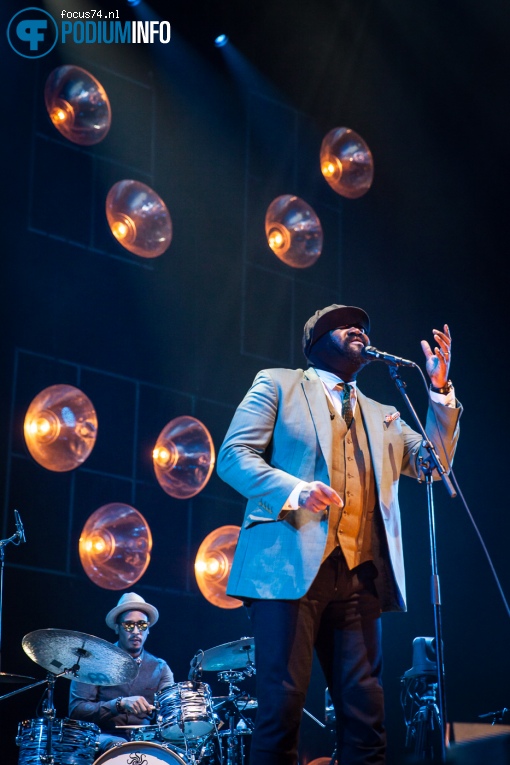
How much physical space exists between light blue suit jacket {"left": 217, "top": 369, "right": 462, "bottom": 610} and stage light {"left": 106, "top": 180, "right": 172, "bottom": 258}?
374cm

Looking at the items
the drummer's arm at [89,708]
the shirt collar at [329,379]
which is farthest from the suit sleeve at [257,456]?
the drummer's arm at [89,708]

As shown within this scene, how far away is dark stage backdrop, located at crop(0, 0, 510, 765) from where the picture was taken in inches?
246

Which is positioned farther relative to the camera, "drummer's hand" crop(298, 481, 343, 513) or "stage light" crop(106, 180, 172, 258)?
"stage light" crop(106, 180, 172, 258)

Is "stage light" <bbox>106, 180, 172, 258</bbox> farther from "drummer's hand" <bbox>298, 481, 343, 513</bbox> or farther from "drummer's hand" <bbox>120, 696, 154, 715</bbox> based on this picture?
"drummer's hand" <bbox>298, 481, 343, 513</bbox>

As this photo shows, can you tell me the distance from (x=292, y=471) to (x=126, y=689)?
11.6 ft

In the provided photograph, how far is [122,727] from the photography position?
17.2 feet

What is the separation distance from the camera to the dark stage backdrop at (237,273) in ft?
20.5

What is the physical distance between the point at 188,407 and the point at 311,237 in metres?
1.90

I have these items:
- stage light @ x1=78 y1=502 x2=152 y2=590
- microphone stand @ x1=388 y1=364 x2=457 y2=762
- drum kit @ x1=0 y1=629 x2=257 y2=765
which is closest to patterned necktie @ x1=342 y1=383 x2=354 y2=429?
microphone stand @ x1=388 y1=364 x2=457 y2=762

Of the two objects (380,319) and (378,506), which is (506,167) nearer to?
(380,319)

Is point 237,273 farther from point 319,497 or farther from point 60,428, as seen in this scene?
point 319,497

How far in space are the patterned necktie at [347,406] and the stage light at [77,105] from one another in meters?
4.05

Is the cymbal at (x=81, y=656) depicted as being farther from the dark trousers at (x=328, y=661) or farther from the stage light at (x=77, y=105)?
the stage light at (x=77, y=105)


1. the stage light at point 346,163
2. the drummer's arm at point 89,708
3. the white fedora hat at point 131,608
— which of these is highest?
the stage light at point 346,163
